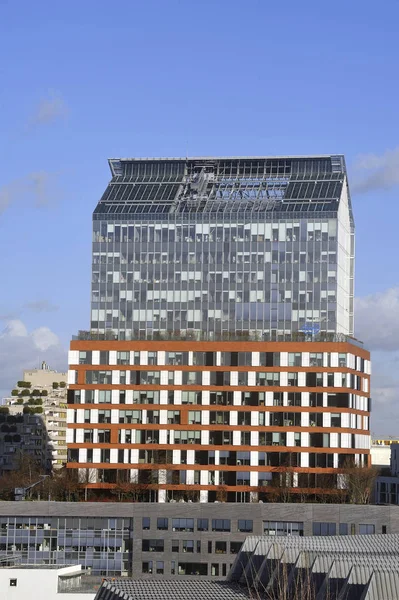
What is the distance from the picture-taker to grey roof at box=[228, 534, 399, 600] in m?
86.7

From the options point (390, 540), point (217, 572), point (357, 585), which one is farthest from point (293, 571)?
point (217, 572)

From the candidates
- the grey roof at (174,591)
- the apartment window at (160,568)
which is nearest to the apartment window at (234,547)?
the apartment window at (160,568)

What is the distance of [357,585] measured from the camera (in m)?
88.7

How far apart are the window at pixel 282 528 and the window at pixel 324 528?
2.25 meters

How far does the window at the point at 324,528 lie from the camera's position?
19250 centimetres

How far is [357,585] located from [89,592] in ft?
257

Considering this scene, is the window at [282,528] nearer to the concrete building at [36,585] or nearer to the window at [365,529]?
the window at [365,529]

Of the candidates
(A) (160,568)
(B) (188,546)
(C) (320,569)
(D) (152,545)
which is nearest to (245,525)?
(B) (188,546)

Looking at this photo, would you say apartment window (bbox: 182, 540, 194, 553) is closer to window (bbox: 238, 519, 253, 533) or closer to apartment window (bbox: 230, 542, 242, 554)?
apartment window (bbox: 230, 542, 242, 554)

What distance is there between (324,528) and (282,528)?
21.0ft

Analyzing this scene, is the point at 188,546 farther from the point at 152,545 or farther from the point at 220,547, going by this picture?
the point at 152,545

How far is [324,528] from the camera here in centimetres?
19300

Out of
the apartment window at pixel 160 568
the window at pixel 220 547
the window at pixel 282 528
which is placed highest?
the window at pixel 282 528

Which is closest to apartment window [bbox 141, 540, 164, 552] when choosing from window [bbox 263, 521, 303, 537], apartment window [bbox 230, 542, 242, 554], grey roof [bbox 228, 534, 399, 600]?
apartment window [bbox 230, 542, 242, 554]
